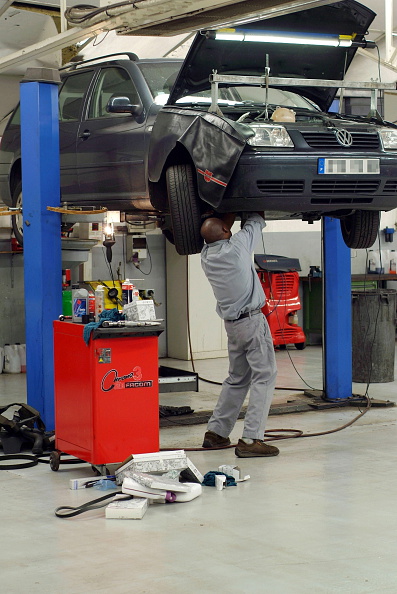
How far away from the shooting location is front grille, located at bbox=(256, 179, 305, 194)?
17.3 feet

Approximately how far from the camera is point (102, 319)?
16.0 ft

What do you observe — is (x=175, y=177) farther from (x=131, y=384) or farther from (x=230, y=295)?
(x=131, y=384)

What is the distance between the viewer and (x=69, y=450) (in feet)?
16.7

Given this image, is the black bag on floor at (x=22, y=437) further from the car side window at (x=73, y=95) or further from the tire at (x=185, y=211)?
the car side window at (x=73, y=95)

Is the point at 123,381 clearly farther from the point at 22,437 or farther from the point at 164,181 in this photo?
the point at 164,181

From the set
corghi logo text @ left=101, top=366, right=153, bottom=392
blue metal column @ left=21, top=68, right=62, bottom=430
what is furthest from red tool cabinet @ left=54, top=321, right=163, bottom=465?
blue metal column @ left=21, top=68, right=62, bottom=430


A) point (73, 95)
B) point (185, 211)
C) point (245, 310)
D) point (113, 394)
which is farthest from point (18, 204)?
point (113, 394)

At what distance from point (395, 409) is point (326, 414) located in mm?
603

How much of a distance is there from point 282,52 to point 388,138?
0.93 m

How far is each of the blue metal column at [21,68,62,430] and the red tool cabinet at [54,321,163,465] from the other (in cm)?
97

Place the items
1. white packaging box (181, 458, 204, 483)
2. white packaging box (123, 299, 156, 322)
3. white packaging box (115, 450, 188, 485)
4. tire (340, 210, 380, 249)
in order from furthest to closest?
tire (340, 210, 380, 249), white packaging box (123, 299, 156, 322), white packaging box (181, 458, 204, 483), white packaging box (115, 450, 188, 485)

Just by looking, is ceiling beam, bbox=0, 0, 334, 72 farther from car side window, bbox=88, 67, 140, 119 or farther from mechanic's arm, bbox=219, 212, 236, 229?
mechanic's arm, bbox=219, 212, 236, 229

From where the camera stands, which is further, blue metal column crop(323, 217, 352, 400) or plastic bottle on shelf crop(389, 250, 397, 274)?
plastic bottle on shelf crop(389, 250, 397, 274)

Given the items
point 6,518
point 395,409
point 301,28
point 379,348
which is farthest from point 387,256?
point 6,518
